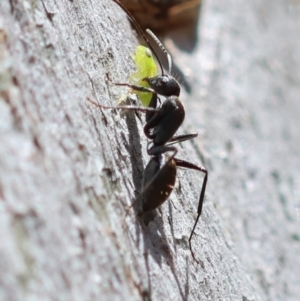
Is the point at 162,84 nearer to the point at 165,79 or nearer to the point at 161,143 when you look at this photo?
the point at 165,79

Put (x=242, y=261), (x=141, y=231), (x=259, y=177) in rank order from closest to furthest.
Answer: (x=141, y=231) → (x=242, y=261) → (x=259, y=177)

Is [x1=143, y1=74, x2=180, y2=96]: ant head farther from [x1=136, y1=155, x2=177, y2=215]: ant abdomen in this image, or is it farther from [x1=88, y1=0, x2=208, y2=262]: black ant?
[x1=136, y1=155, x2=177, y2=215]: ant abdomen

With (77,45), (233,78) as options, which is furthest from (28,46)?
(233,78)

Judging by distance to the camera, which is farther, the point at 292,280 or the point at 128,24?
the point at 292,280

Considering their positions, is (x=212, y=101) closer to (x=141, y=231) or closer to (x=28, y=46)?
(x=141, y=231)

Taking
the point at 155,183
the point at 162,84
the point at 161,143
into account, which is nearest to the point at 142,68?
the point at 162,84

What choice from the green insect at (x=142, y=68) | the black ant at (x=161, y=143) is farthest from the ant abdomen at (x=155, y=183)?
the green insect at (x=142, y=68)

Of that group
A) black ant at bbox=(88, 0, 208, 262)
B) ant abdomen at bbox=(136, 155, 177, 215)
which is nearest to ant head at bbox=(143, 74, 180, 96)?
black ant at bbox=(88, 0, 208, 262)
